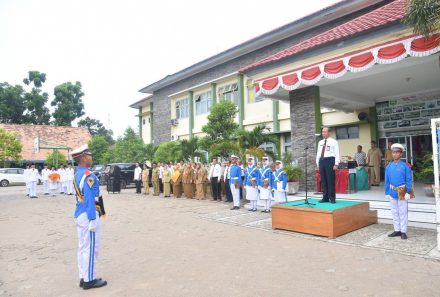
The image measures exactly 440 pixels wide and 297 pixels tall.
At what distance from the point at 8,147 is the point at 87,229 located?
3197cm

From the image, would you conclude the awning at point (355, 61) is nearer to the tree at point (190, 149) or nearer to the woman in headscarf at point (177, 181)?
the tree at point (190, 149)

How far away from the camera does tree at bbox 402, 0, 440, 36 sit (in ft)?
20.6

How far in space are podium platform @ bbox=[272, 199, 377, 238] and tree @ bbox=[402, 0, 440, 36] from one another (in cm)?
383

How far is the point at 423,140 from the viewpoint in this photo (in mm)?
13328

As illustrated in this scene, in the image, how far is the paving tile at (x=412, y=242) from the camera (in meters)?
5.34

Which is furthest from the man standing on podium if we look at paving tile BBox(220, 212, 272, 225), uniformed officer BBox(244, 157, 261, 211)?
uniformed officer BBox(244, 157, 261, 211)

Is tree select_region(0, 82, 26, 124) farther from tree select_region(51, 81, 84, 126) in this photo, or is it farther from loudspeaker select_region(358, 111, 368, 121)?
Result: loudspeaker select_region(358, 111, 368, 121)

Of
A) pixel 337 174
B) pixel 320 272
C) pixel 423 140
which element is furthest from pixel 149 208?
pixel 423 140

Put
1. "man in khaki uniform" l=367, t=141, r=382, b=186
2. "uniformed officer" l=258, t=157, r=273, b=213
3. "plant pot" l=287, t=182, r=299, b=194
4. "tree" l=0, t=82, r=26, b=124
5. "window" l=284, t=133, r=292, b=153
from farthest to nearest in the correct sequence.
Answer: "tree" l=0, t=82, r=26, b=124, "window" l=284, t=133, r=292, b=153, "man in khaki uniform" l=367, t=141, r=382, b=186, "plant pot" l=287, t=182, r=299, b=194, "uniformed officer" l=258, t=157, r=273, b=213

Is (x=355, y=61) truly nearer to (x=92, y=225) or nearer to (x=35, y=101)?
(x=92, y=225)

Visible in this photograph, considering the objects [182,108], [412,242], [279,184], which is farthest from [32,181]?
[412,242]

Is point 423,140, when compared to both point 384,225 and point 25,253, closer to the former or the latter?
point 384,225

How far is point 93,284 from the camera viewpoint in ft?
13.8

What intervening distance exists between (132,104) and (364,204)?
28.6 metres
